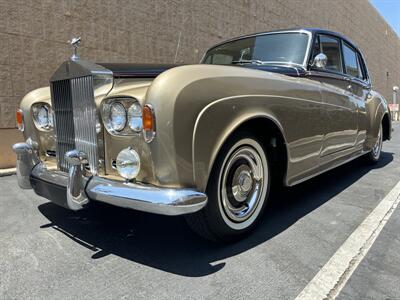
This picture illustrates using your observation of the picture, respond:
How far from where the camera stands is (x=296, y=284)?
218 centimetres

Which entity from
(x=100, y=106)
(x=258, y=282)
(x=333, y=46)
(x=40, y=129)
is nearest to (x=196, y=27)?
(x=333, y=46)

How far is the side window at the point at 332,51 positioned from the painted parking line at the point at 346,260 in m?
1.70

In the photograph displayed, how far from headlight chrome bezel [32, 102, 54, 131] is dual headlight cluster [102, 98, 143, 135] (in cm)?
94

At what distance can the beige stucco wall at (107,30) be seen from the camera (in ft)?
18.7

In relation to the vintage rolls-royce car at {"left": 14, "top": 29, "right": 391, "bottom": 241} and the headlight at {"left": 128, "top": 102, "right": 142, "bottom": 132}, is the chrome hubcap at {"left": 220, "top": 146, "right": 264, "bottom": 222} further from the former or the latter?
the headlight at {"left": 128, "top": 102, "right": 142, "bottom": 132}

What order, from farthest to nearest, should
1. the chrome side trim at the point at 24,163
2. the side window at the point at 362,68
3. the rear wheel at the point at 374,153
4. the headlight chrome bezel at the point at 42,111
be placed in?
the rear wheel at the point at 374,153 → the side window at the point at 362,68 → the headlight chrome bezel at the point at 42,111 → the chrome side trim at the point at 24,163

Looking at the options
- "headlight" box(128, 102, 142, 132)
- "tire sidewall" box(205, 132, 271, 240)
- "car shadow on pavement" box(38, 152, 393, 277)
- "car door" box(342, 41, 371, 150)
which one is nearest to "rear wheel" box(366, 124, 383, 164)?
"car door" box(342, 41, 371, 150)

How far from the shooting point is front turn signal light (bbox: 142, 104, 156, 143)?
2188 mm

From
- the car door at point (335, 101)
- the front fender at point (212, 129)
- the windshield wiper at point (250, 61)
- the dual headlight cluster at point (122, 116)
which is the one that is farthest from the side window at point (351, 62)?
the dual headlight cluster at point (122, 116)

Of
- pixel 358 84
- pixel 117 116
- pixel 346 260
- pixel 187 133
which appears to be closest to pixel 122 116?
pixel 117 116

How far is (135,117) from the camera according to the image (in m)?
2.33

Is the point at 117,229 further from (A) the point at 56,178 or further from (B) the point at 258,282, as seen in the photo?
(B) the point at 258,282

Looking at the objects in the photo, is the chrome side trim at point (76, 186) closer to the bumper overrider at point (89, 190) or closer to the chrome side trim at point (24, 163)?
the bumper overrider at point (89, 190)

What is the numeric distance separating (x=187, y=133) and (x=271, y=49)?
79.3 inches
